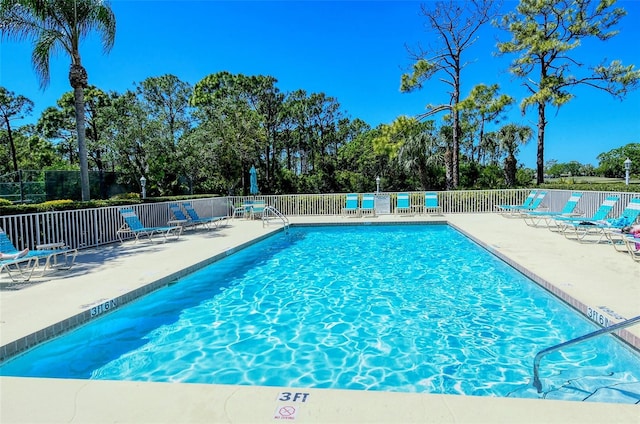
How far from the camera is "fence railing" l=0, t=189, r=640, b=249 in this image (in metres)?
7.21

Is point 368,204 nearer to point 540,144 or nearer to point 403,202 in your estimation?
point 403,202

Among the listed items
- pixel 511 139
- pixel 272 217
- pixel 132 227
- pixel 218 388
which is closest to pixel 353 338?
pixel 218 388

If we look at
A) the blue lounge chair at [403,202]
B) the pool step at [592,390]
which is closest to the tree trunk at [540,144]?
the blue lounge chair at [403,202]

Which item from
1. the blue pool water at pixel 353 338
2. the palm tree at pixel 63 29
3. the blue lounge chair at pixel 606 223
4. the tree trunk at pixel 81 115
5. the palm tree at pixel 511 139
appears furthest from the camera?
the palm tree at pixel 511 139

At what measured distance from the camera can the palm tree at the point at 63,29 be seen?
10338 millimetres

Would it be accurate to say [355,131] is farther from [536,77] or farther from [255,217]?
[255,217]

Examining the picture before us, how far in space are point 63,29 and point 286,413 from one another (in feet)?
42.7

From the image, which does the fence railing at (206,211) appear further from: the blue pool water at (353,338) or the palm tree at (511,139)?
the palm tree at (511,139)

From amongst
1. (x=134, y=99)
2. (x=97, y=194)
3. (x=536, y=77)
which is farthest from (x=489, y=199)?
(x=134, y=99)

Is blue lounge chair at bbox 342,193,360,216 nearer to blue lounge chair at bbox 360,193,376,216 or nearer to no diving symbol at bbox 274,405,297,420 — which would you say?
blue lounge chair at bbox 360,193,376,216

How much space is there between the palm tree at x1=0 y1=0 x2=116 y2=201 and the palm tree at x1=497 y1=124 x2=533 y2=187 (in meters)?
18.6

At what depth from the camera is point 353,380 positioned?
3.28 meters

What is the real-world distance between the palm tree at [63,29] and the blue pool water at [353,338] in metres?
8.04

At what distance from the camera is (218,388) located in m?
2.58
